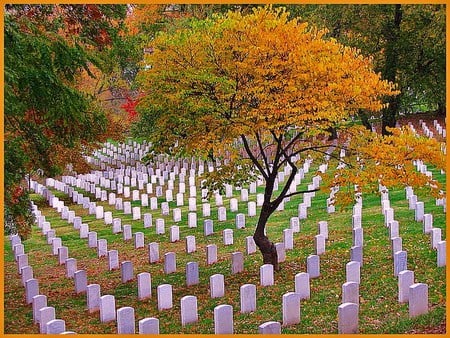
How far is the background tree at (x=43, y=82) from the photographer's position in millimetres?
10195

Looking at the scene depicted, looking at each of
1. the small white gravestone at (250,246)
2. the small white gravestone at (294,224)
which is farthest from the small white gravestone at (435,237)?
the small white gravestone at (294,224)

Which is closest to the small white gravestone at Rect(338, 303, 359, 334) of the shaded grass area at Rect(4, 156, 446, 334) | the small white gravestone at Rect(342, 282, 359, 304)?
the shaded grass area at Rect(4, 156, 446, 334)

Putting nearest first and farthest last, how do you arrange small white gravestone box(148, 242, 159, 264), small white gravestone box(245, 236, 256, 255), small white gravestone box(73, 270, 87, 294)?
1. small white gravestone box(73, 270, 87, 294)
2. small white gravestone box(245, 236, 256, 255)
3. small white gravestone box(148, 242, 159, 264)

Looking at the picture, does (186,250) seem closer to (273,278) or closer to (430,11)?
(273,278)

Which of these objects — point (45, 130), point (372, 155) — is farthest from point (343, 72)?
point (45, 130)

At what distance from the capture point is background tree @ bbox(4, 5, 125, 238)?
10.2 meters

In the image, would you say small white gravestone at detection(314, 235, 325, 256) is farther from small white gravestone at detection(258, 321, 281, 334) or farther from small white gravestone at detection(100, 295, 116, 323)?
small white gravestone at detection(258, 321, 281, 334)

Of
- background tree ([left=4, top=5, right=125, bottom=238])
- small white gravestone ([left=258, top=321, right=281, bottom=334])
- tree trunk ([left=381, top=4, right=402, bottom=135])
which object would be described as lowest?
small white gravestone ([left=258, top=321, right=281, bottom=334])

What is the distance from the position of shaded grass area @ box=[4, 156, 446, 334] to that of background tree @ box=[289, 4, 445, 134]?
1060cm

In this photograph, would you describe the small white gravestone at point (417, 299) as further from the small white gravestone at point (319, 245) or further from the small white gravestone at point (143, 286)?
the small white gravestone at point (319, 245)

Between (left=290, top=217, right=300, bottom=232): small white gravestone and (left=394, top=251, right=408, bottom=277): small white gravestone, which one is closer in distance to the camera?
A: (left=394, top=251, right=408, bottom=277): small white gravestone

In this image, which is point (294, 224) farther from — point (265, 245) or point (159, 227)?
point (159, 227)

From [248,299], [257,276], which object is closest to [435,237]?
[257,276]

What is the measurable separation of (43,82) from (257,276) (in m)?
5.55
